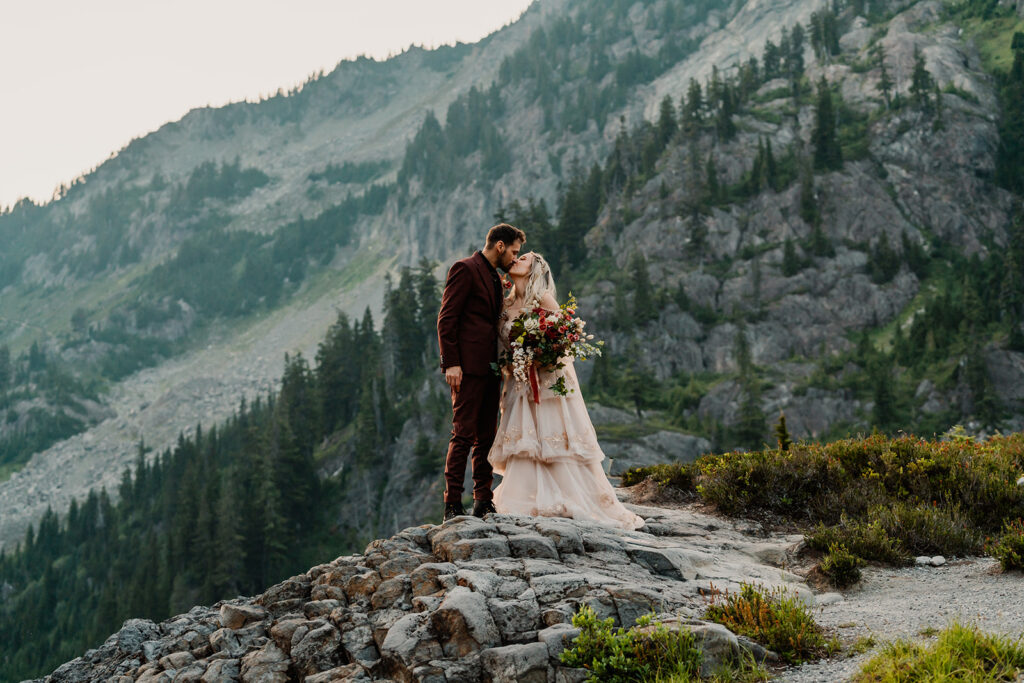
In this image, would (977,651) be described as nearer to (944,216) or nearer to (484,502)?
(484,502)

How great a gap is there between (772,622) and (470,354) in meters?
5.42

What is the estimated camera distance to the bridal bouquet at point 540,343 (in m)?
11.7

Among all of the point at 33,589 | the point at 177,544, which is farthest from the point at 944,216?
the point at 33,589

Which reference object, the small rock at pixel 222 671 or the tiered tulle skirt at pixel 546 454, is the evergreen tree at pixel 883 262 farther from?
the small rock at pixel 222 671

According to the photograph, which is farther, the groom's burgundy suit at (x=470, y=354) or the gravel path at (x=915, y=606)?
the groom's burgundy suit at (x=470, y=354)

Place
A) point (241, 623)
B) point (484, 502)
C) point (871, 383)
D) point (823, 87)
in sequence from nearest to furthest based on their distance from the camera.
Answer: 1. point (241, 623)
2. point (484, 502)
3. point (871, 383)
4. point (823, 87)

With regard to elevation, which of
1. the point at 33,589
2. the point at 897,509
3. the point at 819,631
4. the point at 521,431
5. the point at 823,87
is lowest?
the point at 33,589

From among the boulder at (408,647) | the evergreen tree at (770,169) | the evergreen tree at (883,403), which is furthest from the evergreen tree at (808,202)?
the boulder at (408,647)

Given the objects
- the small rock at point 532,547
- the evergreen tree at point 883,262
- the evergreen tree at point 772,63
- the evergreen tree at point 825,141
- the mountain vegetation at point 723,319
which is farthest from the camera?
the evergreen tree at point 772,63

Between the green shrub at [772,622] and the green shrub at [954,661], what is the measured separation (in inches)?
32.6

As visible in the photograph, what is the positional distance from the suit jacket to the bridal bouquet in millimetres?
377

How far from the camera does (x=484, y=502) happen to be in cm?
1142

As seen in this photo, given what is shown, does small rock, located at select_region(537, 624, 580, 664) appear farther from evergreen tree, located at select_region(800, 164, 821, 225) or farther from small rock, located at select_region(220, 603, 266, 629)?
evergreen tree, located at select_region(800, 164, 821, 225)

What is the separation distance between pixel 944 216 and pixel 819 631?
11340cm
